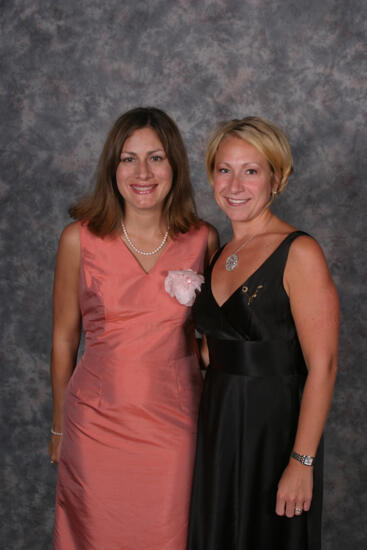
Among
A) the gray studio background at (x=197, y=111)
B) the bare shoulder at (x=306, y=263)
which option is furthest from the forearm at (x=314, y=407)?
the gray studio background at (x=197, y=111)

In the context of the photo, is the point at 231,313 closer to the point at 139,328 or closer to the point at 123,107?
the point at 139,328

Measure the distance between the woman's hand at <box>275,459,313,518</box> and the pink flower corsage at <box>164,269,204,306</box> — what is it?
735mm

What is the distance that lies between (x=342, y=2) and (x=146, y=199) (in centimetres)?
186

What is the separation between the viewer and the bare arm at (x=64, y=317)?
8.49 ft

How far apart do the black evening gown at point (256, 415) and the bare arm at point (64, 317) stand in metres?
0.71

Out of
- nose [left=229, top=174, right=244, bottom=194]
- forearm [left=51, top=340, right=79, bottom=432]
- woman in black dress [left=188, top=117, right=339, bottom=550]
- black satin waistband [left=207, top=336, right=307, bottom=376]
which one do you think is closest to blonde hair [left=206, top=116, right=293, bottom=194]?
woman in black dress [left=188, top=117, right=339, bottom=550]

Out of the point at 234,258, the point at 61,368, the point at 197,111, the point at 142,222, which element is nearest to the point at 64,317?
the point at 61,368

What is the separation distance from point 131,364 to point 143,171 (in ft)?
2.63

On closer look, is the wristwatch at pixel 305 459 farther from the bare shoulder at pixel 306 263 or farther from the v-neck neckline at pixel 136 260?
the v-neck neckline at pixel 136 260

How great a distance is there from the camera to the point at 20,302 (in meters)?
3.80

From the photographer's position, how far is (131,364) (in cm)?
243

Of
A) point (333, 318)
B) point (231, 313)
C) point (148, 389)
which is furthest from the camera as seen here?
point (148, 389)

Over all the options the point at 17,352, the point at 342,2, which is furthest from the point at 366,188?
the point at 17,352

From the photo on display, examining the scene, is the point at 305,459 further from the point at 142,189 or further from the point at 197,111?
the point at 197,111
